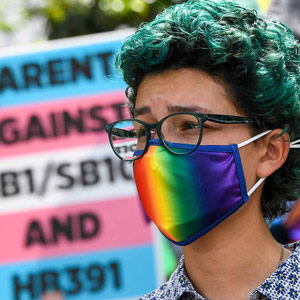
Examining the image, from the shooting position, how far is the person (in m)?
1.66

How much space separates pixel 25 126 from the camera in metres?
3.40

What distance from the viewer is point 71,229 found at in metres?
3.29

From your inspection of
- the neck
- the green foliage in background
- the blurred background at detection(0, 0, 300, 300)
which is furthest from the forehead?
the green foliage in background

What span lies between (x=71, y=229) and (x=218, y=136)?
179cm

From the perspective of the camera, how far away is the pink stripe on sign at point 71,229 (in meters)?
3.25

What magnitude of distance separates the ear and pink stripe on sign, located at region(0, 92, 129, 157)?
5.58 ft

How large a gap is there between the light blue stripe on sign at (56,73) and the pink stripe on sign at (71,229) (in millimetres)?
674

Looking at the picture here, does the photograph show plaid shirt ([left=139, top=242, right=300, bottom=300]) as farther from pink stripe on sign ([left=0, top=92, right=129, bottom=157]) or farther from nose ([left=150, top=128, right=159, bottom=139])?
pink stripe on sign ([left=0, top=92, right=129, bottom=157])

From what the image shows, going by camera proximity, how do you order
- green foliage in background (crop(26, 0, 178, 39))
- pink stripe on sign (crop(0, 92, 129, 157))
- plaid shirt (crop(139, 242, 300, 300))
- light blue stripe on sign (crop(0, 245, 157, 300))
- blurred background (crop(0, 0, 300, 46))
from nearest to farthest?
1. plaid shirt (crop(139, 242, 300, 300))
2. light blue stripe on sign (crop(0, 245, 157, 300))
3. pink stripe on sign (crop(0, 92, 129, 157))
4. blurred background (crop(0, 0, 300, 46))
5. green foliage in background (crop(26, 0, 178, 39))

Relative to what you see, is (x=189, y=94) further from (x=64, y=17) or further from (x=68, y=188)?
(x=64, y=17)

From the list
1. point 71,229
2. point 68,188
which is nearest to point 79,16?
point 68,188

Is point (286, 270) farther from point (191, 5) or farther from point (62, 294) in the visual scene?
point (62, 294)

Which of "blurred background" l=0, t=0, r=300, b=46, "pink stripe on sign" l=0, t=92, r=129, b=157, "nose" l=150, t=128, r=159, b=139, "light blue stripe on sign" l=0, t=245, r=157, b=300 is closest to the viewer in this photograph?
"nose" l=150, t=128, r=159, b=139

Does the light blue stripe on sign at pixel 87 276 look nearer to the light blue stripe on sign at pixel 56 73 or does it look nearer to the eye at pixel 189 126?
the light blue stripe on sign at pixel 56 73
